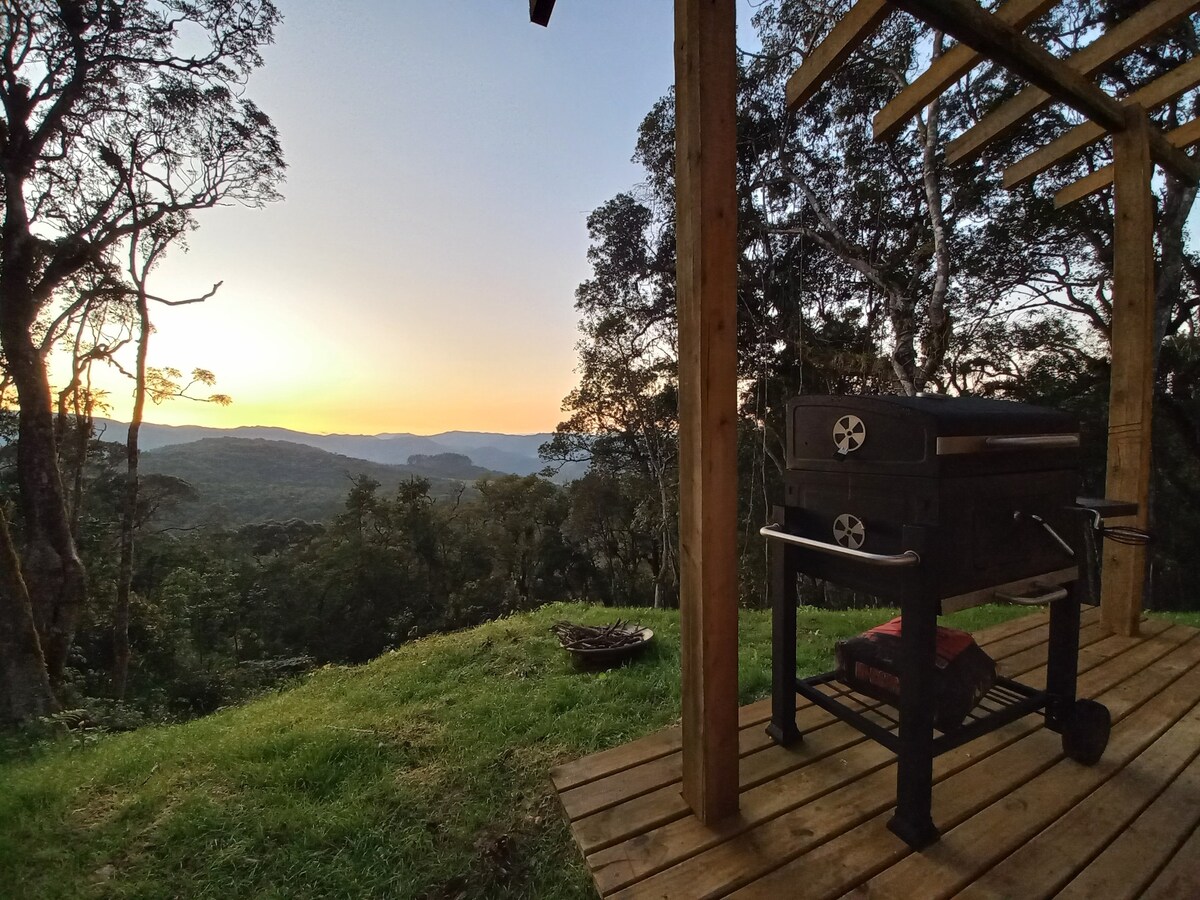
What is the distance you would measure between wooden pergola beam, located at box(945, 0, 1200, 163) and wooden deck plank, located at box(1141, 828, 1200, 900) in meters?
2.57

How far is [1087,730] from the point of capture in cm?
152

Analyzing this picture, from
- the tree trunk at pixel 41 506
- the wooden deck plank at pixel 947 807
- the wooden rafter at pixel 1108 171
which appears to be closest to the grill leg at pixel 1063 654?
the wooden deck plank at pixel 947 807

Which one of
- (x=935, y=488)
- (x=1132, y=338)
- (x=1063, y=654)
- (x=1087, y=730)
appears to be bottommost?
(x=1087, y=730)

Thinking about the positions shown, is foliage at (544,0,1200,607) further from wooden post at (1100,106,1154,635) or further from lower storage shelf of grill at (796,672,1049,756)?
lower storage shelf of grill at (796,672,1049,756)

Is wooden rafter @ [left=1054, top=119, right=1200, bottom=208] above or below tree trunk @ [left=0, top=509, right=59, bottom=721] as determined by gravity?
above

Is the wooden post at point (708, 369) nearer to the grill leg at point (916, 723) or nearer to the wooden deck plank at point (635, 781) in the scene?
the wooden deck plank at point (635, 781)

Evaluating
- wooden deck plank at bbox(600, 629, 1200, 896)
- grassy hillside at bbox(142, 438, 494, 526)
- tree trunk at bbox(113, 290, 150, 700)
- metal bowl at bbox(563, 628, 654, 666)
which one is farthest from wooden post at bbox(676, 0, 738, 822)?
grassy hillside at bbox(142, 438, 494, 526)

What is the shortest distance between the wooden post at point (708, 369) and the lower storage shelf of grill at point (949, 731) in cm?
38

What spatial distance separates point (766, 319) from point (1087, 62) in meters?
8.42

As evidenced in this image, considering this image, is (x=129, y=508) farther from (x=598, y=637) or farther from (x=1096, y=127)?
(x=1096, y=127)

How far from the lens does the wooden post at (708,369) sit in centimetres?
124

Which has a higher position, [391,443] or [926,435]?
[926,435]

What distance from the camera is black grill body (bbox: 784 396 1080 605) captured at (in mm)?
1190

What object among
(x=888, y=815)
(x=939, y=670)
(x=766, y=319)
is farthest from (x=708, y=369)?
(x=766, y=319)
